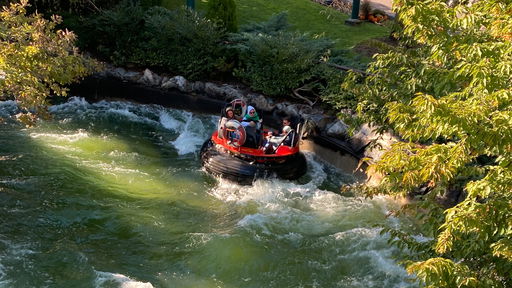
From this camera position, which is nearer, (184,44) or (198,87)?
(198,87)

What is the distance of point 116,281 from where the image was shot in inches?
303

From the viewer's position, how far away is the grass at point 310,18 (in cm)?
1705

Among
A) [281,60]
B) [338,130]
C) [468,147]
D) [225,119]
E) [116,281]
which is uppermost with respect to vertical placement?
[468,147]

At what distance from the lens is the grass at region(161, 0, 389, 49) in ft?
55.9

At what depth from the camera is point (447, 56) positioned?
605cm

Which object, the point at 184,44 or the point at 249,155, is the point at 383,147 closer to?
the point at 249,155

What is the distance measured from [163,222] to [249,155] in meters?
2.29

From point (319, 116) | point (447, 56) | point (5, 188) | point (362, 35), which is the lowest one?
point (5, 188)

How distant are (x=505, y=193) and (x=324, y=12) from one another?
15.1 m

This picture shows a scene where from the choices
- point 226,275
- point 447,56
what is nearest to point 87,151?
point 226,275

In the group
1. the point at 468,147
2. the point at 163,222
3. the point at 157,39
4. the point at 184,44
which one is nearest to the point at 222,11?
the point at 184,44

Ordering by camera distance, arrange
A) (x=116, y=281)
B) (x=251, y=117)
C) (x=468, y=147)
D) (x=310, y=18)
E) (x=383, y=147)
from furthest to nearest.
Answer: (x=310, y=18)
(x=251, y=117)
(x=383, y=147)
(x=116, y=281)
(x=468, y=147)

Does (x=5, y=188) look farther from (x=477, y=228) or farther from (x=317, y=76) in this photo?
(x=477, y=228)

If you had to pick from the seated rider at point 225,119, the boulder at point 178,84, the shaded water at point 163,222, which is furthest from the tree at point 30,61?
the boulder at point 178,84
